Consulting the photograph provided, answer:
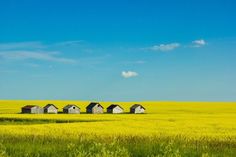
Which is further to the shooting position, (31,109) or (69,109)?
(69,109)

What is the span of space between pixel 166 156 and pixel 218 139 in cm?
1357

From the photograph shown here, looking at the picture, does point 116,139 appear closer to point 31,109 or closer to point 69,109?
point 69,109

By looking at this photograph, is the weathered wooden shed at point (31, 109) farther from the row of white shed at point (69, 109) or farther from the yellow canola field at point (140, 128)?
the yellow canola field at point (140, 128)

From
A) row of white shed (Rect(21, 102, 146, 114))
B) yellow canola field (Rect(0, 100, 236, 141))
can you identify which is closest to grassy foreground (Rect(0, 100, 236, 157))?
yellow canola field (Rect(0, 100, 236, 141))

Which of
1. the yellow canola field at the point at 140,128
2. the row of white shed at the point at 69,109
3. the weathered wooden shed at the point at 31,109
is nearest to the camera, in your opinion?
the yellow canola field at the point at 140,128

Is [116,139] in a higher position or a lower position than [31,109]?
lower

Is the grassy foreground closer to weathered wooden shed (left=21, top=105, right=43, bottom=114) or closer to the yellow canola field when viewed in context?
the yellow canola field

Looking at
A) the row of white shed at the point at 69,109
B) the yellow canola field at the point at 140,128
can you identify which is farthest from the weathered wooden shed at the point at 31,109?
the yellow canola field at the point at 140,128

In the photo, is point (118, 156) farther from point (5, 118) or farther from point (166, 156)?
point (5, 118)

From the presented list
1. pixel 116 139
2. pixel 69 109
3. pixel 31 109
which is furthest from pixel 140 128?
pixel 31 109

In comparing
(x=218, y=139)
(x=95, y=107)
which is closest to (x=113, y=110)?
(x=95, y=107)

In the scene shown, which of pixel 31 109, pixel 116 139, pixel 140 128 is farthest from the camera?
pixel 31 109

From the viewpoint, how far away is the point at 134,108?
9612 cm

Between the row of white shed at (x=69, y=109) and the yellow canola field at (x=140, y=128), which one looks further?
the row of white shed at (x=69, y=109)
